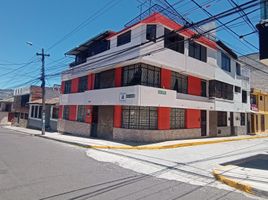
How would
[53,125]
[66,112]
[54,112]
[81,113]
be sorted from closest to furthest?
[81,113] < [66,112] < [53,125] < [54,112]

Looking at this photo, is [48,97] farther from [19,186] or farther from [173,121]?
[19,186]

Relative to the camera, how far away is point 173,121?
788 inches

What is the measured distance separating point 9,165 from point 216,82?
20.0 metres

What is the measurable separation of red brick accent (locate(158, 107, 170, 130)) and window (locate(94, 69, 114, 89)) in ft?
16.0

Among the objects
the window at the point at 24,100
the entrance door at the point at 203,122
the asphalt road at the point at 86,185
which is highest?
the window at the point at 24,100

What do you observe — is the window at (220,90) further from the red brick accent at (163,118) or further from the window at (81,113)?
the window at (81,113)

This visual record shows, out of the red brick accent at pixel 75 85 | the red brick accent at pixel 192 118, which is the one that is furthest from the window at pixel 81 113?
the red brick accent at pixel 192 118

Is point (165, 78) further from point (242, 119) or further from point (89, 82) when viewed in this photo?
point (242, 119)

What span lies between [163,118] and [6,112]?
136ft

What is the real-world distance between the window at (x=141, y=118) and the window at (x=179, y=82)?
10.1 ft

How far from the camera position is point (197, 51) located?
21.7m

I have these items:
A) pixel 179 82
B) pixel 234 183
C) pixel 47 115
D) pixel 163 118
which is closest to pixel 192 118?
pixel 179 82

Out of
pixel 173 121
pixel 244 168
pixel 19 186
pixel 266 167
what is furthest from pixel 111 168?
pixel 173 121

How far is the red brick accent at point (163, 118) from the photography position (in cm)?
1855
